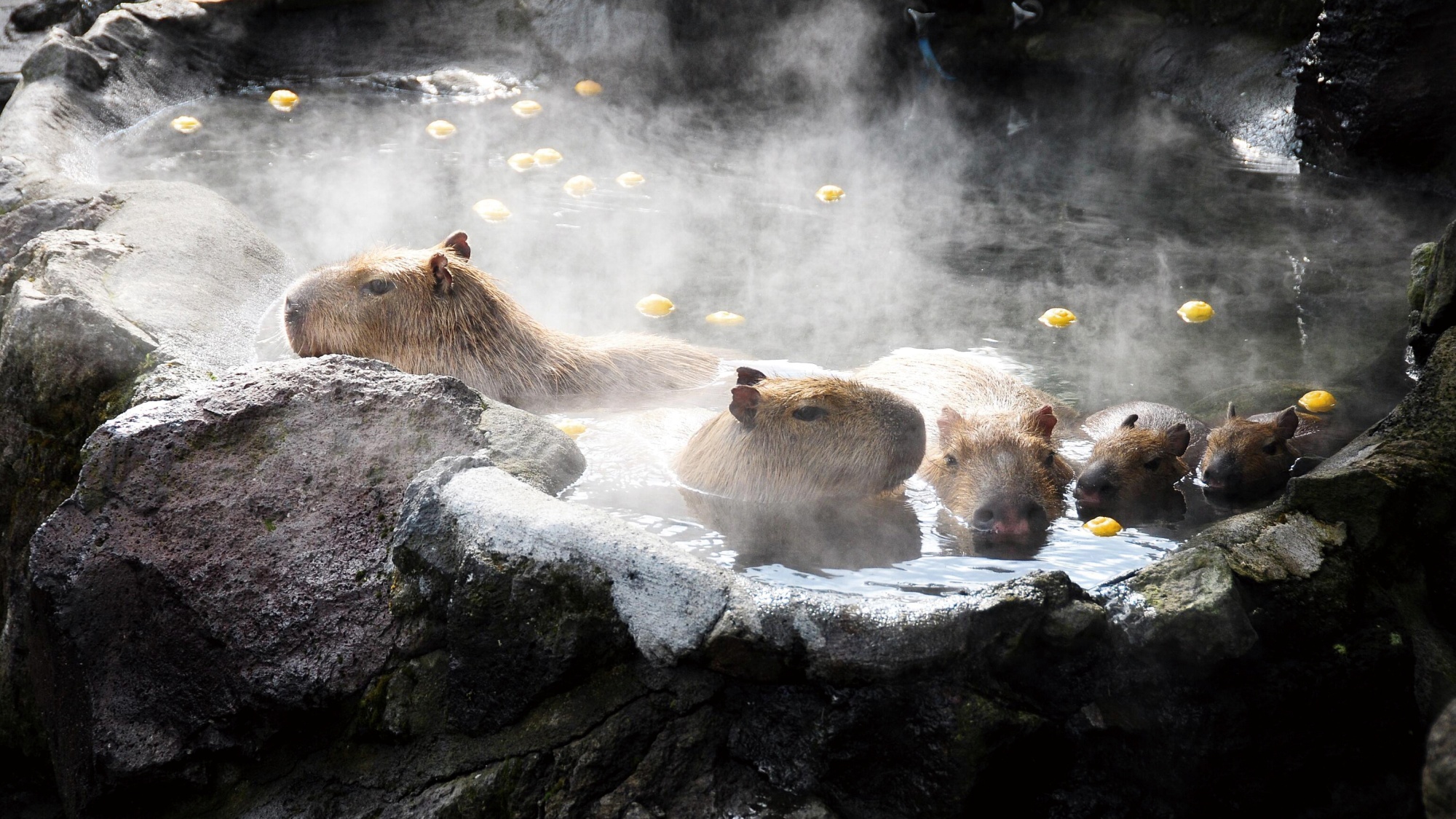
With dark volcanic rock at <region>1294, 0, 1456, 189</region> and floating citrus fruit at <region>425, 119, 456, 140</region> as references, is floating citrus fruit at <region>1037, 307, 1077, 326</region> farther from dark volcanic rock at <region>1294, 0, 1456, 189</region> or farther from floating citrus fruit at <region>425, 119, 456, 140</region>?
floating citrus fruit at <region>425, 119, 456, 140</region>

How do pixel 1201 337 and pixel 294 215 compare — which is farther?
pixel 294 215

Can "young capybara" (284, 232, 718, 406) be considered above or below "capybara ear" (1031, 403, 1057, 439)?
below

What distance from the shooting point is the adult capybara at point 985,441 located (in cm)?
376

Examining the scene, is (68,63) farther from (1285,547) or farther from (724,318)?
(1285,547)

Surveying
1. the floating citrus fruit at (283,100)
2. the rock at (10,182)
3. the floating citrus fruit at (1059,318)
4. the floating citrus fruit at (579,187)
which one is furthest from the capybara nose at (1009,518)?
the floating citrus fruit at (283,100)

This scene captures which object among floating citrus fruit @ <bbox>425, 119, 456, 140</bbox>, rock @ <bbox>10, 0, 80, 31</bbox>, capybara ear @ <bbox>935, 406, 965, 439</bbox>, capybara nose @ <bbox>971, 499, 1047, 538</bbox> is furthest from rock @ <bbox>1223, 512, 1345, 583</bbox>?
rock @ <bbox>10, 0, 80, 31</bbox>

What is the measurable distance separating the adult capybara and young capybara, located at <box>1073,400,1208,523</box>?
0.13 metres

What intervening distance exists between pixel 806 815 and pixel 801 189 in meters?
5.26

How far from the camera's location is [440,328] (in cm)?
470

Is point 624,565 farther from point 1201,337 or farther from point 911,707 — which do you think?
point 1201,337

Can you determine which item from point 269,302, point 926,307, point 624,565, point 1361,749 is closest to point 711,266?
point 926,307

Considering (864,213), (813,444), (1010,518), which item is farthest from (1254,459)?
(864,213)

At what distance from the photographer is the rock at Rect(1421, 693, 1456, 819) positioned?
2.12 m

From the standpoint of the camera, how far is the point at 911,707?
250 cm
